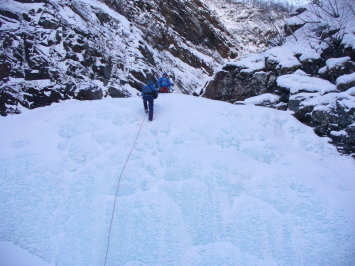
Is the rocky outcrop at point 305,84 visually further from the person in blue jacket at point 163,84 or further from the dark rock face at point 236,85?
the person in blue jacket at point 163,84

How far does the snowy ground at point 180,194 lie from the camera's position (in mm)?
2477

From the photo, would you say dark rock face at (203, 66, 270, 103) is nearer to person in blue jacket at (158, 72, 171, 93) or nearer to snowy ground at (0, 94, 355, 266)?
person in blue jacket at (158, 72, 171, 93)

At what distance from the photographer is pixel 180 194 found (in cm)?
316

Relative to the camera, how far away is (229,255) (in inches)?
95.1

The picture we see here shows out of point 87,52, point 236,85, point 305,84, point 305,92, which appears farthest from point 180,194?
point 87,52

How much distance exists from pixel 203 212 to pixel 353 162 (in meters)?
3.25

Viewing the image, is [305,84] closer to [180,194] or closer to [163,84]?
[163,84]

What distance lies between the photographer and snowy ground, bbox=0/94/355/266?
8.13 feet

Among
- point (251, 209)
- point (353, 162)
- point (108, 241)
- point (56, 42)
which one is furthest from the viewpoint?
point (56, 42)

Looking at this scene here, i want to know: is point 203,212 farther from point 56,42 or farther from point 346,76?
point 56,42

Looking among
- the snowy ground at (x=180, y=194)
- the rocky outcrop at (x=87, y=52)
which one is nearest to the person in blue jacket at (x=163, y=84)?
the rocky outcrop at (x=87, y=52)

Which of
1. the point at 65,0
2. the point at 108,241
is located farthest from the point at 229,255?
the point at 65,0

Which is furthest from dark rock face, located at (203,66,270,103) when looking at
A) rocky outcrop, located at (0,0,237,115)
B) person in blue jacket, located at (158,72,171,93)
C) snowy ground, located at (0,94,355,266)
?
rocky outcrop, located at (0,0,237,115)

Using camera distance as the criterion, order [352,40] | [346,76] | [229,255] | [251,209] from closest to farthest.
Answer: [229,255] < [251,209] < [346,76] < [352,40]
